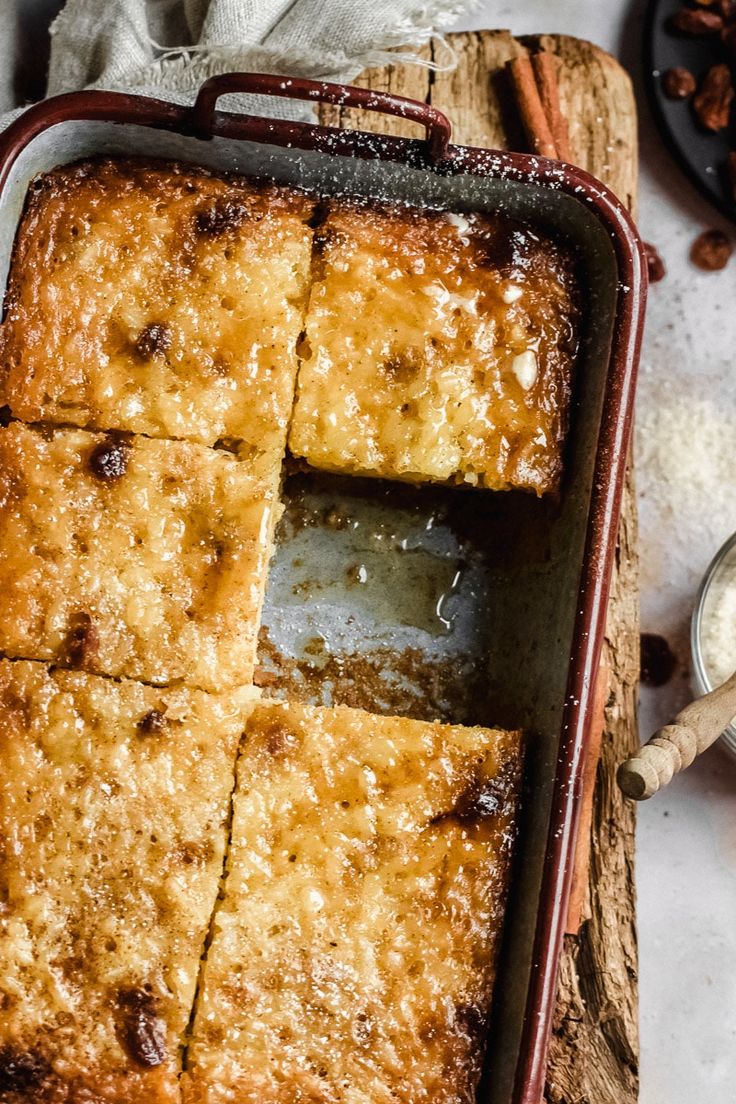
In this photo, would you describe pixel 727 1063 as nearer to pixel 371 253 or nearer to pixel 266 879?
pixel 266 879

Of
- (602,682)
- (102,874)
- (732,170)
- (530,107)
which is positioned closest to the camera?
(102,874)

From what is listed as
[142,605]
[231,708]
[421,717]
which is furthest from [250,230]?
[421,717]

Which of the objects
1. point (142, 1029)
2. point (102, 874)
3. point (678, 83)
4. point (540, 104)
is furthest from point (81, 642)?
point (678, 83)

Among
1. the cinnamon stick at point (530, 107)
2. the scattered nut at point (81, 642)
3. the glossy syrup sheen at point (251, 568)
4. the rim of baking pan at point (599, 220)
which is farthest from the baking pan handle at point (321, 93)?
the scattered nut at point (81, 642)

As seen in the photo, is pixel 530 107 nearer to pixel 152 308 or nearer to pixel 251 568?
A: pixel 152 308

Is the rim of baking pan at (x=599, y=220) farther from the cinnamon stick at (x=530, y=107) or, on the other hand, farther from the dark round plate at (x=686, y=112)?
the dark round plate at (x=686, y=112)

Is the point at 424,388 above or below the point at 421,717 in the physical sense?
above

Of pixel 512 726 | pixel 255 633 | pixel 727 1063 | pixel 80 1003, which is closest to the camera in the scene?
pixel 80 1003
